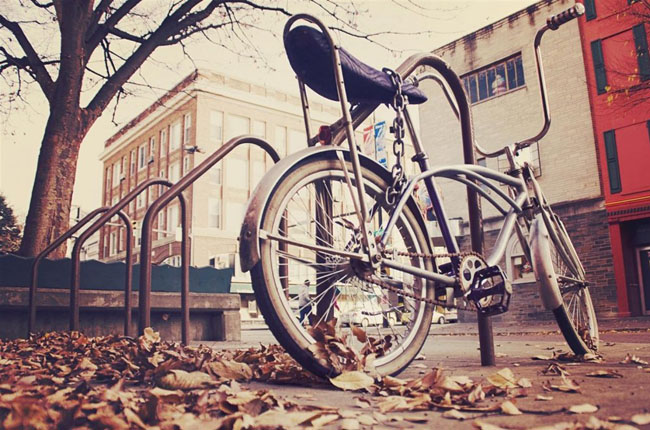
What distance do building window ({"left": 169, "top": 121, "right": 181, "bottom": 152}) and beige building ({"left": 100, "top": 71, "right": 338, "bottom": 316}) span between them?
66 millimetres

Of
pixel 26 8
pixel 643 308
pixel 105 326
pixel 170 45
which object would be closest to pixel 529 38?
pixel 643 308

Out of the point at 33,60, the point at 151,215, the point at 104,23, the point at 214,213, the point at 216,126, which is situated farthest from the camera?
the point at 214,213

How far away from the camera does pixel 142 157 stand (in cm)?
4144

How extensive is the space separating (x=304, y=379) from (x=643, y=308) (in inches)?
620

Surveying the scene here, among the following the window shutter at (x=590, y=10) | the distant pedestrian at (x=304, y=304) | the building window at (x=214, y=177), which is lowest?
the distant pedestrian at (x=304, y=304)

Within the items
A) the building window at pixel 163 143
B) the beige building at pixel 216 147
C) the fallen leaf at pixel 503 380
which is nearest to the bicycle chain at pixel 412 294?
the fallen leaf at pixel 503 380

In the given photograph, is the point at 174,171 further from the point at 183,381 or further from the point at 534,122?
the point at 183,381

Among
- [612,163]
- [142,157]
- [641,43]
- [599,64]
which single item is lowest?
[612,163]

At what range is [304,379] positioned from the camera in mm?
2225

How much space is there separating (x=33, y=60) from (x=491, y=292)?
7223 millimetres

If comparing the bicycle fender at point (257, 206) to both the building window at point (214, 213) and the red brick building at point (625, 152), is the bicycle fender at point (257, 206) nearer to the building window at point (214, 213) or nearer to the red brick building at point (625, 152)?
the red brick building at point (625, 152)

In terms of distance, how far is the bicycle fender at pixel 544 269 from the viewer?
300 cm

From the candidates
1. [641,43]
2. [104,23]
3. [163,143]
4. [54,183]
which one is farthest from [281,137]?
[54,183]

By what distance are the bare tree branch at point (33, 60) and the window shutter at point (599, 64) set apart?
14962mm
